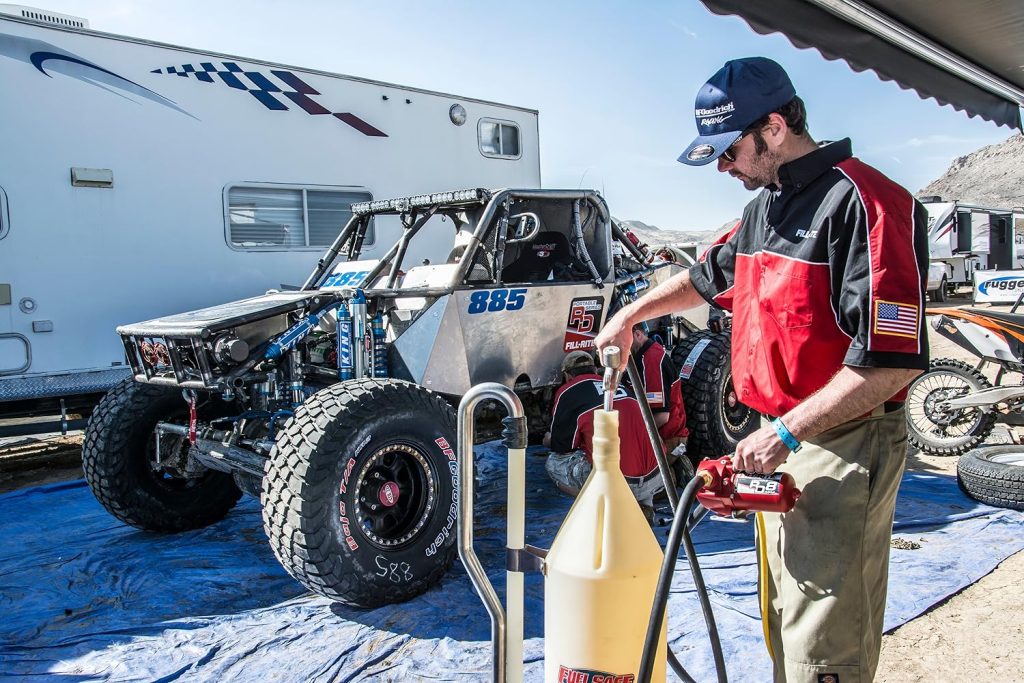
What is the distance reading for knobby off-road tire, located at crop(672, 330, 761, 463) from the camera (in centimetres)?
562

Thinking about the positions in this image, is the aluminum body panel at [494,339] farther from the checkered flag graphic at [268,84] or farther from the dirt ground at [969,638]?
the checkered flag graphic at [268,84]

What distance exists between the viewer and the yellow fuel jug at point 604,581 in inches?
67.4

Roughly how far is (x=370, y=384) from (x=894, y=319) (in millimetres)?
2607

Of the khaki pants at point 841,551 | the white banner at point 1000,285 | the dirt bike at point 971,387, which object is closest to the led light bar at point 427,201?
the khaki pants at point 841,551

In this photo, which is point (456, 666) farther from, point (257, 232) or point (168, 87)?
point (168, 87)

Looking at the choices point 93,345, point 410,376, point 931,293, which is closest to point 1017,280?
point 410,376

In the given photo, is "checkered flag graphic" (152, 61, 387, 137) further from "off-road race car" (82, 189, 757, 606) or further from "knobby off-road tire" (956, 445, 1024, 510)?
"knobby off-road tire" (956, 445, 1024, 510)

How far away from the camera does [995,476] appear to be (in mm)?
4766

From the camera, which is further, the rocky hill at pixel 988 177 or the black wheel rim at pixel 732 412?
the rocky hill at pixel 988 177

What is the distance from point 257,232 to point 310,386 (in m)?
2.83

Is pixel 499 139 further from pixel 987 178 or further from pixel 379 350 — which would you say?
pixel 987 178

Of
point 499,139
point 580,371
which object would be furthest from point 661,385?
point 499,139

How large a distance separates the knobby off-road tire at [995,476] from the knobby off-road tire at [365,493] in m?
3.34

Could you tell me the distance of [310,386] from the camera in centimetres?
471
